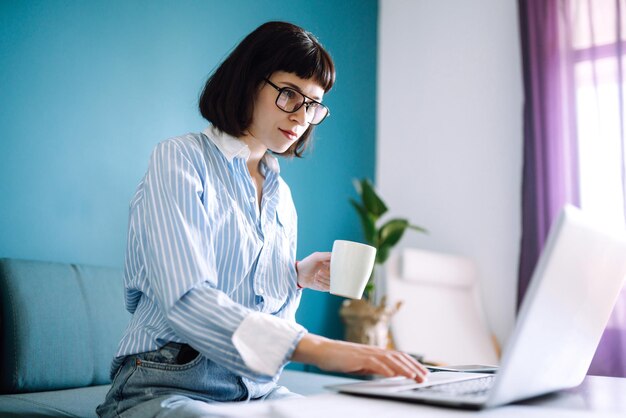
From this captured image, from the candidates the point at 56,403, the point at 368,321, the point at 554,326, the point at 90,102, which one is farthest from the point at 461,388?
the point at 368,321

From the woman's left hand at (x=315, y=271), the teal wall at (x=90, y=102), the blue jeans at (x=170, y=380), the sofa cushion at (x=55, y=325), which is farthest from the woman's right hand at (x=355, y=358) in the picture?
the teal wall at (x=90, y=102)

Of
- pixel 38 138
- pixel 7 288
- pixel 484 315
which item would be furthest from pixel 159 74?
pixel 484 315

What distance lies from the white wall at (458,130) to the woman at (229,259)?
2393mm

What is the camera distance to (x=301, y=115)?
1234 mm

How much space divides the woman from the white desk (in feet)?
Answer: 0.26

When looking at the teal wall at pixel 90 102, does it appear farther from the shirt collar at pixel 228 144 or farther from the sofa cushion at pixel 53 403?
the shirt collar at pixel 228 144

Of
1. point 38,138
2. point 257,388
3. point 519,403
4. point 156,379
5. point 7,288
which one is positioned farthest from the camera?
point 38,138

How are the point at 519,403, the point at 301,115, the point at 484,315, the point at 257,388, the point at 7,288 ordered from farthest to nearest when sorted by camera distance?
1. the point at 484,315
2. the point at 7,288
3. the point at 301,115
4. the point at 257,388
5. the point at 519,403

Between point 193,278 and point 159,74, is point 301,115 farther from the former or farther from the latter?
point 159,74

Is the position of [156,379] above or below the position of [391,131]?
below

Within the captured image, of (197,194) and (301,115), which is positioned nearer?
(197,194)

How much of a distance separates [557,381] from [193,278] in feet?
1.62

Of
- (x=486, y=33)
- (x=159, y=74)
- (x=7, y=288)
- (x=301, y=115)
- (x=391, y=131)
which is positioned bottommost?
(x=7, y=288)

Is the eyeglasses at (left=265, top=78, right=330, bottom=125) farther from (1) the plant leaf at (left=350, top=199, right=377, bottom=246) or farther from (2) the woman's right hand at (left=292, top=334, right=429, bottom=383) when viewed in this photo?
(1) the plant leaf at (left=350, top=199, right=377, bottom=246)
